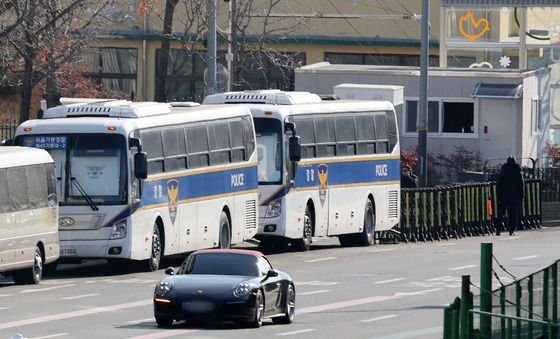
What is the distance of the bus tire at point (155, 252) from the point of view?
2995 centimetres

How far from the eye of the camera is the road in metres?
20.9

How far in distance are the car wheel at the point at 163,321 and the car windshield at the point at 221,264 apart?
0.84 metres

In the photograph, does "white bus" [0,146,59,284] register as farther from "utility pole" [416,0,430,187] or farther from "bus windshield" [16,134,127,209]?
"utility pole" [416,0,430,187]

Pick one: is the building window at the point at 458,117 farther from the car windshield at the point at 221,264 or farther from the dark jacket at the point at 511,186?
the car windshield at the point at 221,264

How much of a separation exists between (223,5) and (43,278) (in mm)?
34481

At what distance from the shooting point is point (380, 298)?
25.8 meters

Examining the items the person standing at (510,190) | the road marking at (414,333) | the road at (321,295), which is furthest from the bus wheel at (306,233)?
the road marking at (414,333)

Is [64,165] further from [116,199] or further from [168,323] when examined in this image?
[168,323]

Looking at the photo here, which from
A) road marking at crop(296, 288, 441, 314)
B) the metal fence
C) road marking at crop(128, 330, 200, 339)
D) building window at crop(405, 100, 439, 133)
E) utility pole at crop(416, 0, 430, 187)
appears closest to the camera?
road marking at crop(128, 330, 200, 339)

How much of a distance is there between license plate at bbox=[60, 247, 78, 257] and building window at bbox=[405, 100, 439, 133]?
23634mm

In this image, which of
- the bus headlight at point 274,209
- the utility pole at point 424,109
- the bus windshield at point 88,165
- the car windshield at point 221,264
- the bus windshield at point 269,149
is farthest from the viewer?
the utility pole at point 424,109

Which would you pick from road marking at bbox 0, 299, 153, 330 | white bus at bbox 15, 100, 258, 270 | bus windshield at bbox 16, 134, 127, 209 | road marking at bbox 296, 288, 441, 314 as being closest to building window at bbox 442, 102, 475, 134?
white bus at bbox 15, 100, 258, 270

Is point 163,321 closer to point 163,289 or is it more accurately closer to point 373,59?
point 163,289

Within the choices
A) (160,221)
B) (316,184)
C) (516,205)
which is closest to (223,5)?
(516,205)
